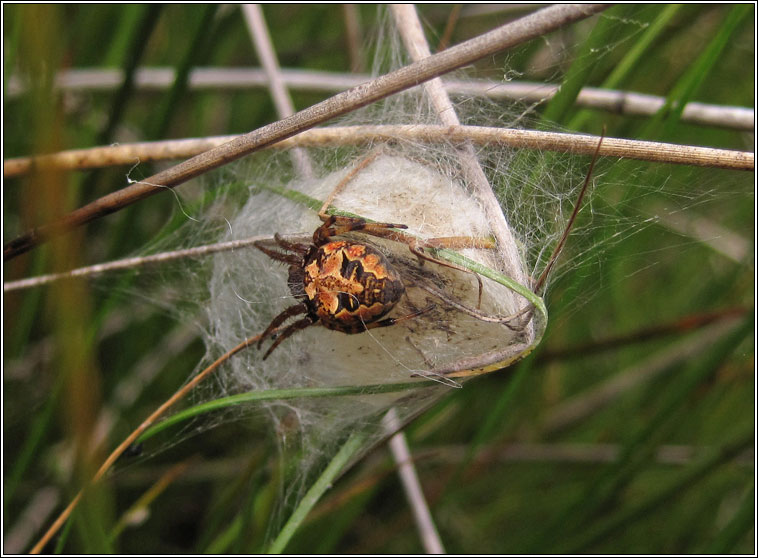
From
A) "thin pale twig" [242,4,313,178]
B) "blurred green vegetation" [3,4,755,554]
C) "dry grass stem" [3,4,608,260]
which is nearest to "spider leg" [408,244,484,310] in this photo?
"blurred green vegetation" [3,4,755,554]

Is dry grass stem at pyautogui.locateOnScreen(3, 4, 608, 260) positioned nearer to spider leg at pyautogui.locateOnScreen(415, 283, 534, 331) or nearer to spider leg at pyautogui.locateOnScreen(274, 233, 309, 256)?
spider leg at pyautogui.locateOnScreen(274, 233, 309, 256)

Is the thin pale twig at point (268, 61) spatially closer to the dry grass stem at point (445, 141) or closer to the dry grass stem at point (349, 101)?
the dry grass stem at point (445, 141)

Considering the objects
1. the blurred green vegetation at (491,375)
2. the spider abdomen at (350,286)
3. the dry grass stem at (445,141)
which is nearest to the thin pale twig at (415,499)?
the blurred green vegetation at (491,375)

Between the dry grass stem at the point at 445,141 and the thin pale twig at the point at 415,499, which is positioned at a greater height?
the dry grass stem at the point at 445,141

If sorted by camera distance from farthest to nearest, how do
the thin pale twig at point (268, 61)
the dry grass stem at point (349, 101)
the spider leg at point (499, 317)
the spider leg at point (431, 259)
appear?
the thin pale twig at point (268, 61) < the spider leg at point (431, 259) < the spider leg at point (499, 317) < the dry grass stem at point (349, 101)

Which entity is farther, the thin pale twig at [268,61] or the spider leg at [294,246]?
the thin pale twig at [268,61]

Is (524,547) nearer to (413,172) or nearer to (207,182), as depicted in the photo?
(413,172)
